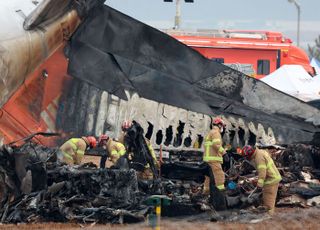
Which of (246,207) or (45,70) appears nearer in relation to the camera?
(246,207)

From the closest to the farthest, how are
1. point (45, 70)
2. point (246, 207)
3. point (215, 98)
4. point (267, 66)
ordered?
point (246, 207) → point (45, 70) → point (215, 98) → point (267, 66)

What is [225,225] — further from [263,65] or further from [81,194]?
[263,65]

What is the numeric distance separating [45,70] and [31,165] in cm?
325

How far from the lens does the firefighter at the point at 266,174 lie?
12.9 meters

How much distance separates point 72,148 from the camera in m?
14.3

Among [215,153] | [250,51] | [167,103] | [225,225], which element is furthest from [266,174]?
[250,51]

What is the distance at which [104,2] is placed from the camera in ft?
49.9

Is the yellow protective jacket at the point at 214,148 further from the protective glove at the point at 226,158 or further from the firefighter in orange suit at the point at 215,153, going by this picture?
the protective glove at the point at 226,158

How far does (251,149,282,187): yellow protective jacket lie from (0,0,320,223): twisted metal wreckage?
0.61m

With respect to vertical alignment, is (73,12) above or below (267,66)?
below

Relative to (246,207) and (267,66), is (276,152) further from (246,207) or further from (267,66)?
(267,66)

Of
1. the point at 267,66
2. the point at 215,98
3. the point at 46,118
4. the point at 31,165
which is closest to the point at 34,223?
the point at 31,165

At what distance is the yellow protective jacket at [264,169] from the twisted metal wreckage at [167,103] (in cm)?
61

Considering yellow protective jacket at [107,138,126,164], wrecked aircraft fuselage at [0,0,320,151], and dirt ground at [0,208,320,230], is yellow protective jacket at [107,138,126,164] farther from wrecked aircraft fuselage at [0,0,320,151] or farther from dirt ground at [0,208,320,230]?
dirt ground at [0,208,320,230]
